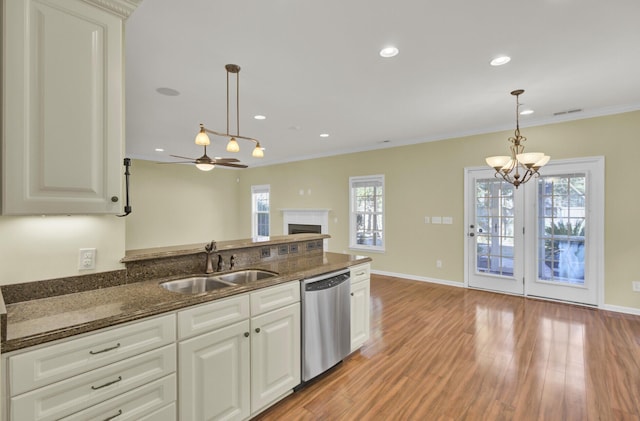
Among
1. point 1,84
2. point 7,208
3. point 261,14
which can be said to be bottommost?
point 7,208

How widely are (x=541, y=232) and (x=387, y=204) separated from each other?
256 cm

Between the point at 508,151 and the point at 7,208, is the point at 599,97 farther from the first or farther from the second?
the point at 7,208

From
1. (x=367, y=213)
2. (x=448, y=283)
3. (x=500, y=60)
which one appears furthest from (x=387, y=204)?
(x=500, y=60)

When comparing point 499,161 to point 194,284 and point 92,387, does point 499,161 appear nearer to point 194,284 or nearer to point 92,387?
point 194,284

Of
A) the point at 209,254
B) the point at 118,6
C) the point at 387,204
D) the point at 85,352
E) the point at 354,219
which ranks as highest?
the point at 118,6

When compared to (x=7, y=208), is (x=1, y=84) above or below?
above

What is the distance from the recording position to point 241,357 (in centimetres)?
182

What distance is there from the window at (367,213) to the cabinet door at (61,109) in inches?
203

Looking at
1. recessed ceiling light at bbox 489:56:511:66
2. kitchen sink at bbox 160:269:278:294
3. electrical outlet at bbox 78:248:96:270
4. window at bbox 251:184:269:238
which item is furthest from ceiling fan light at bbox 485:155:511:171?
window at bbox 251:184:269:238

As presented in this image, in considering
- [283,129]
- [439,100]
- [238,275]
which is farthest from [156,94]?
[439,100]

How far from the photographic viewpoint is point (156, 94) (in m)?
3.48

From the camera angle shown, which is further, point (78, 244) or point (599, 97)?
point (599, 97)

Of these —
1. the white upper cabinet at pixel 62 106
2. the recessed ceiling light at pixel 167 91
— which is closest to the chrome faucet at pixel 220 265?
the white upper cabinet at pixel 62 106

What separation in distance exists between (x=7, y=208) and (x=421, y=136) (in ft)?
17.8
